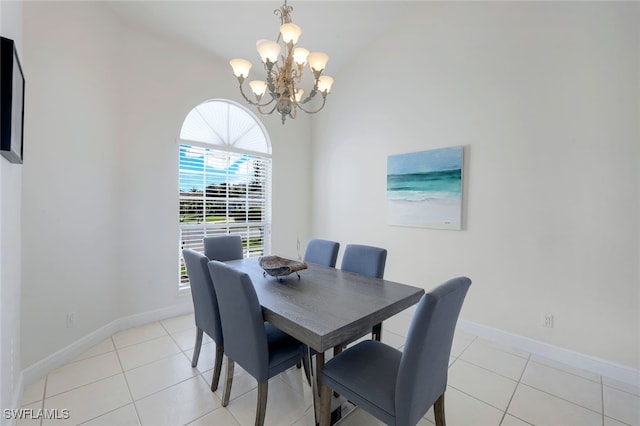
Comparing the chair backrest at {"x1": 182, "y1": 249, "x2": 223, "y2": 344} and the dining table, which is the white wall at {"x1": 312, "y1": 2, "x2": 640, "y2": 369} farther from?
the chair backrest at {"x1": 182, "y1": 249, "x2": 223, "y2": 344}

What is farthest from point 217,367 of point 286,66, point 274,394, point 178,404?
point 286,66

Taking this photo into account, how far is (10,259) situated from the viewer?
1620 mm

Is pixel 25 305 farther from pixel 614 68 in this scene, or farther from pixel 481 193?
pixel 614 68

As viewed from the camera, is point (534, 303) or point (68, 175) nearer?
point (68, 175)

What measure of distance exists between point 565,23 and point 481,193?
158cm

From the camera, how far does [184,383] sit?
2033 mm

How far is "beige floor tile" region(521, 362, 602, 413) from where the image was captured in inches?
74.7

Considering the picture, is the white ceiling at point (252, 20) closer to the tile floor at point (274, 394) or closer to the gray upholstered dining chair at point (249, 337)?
the gray upholstered dining chair at point (249, 337)

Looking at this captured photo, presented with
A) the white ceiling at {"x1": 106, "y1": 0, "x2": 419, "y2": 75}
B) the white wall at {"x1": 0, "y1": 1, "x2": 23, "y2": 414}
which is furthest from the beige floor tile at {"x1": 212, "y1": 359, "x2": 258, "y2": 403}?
the white ceiling at {"x1": 106, "y1": 0, "x2": 419, "y2": 75}

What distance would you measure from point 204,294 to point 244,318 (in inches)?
24.2

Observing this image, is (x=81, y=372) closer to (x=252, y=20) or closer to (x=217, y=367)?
(x=217, y=367)

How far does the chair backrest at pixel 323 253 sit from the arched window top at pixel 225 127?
193 centimetres

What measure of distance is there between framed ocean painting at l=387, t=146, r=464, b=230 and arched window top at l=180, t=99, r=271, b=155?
6.67 ft

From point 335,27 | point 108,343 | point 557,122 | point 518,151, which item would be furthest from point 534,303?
point 108,343
